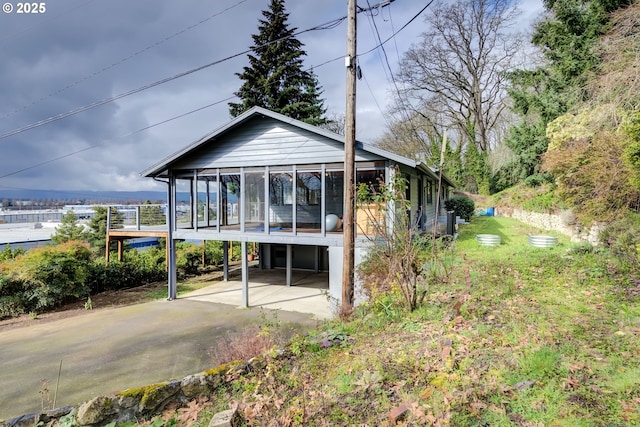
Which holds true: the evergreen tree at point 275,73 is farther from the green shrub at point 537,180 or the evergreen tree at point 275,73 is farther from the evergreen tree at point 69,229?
the green shrub at point 537,180

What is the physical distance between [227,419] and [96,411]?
1.58 m

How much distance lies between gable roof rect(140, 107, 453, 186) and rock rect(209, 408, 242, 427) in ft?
23.1

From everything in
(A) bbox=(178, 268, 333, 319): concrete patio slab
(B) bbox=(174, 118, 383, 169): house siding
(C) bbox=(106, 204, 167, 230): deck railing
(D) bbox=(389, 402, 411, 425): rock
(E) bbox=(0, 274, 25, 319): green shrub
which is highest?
(B) bbox=(174, 118, 383, 169): house siding

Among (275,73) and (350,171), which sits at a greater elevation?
(275,73)

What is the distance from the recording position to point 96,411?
3.54 m

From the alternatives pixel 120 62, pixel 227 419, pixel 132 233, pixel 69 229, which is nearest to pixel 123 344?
pixel 227 419

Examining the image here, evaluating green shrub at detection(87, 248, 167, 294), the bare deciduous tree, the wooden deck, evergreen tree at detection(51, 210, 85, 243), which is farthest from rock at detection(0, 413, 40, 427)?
the bare deciduous tree

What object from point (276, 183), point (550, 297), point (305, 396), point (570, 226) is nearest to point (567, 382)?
point (305, 396)

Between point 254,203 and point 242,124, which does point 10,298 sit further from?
point 242,124

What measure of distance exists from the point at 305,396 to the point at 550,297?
4.92m

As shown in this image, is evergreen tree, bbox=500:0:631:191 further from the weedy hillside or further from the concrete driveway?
the concrete driveway

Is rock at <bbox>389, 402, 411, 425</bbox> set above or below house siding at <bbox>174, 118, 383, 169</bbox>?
below

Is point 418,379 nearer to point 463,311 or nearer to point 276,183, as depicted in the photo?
point 463,311

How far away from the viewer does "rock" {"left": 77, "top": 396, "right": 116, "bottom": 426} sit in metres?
3.51
